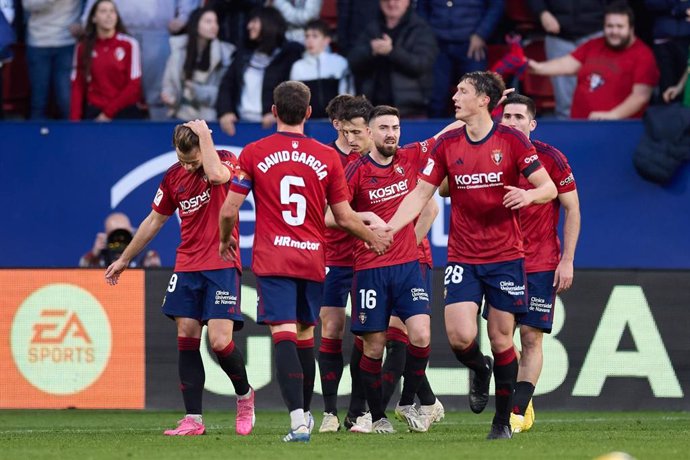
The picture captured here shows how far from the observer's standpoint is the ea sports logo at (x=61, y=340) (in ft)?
43.6

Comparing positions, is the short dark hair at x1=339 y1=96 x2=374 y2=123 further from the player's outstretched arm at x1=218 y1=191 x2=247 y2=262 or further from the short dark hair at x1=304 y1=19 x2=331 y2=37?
the short dark hair at x1=304 y1=19 x2=331 y2=37

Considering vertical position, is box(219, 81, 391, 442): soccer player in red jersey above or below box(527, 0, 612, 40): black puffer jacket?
below

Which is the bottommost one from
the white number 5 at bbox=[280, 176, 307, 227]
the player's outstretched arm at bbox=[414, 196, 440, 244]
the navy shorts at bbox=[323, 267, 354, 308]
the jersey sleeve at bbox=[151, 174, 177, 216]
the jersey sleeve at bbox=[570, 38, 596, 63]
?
the navy shorts at bbox=[323, 267, 354, 308]

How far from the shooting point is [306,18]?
1574 centimetres

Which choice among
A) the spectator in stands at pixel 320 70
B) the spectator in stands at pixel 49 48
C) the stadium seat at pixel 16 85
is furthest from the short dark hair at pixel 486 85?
the stadium seat at pixel 16 85

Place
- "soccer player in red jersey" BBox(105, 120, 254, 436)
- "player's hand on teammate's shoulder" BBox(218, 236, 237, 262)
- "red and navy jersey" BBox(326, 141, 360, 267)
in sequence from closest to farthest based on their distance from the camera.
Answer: "player's hand on teammate's shoulder" BBox(218, 236, 237, 262)
"soccer player in red jersey" BBox(105, 120, 254, 436)
"red and navy jersey" BBox(326, 141, 360, 267)

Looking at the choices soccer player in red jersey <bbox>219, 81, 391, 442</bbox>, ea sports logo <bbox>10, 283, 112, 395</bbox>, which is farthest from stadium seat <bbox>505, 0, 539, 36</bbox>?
soccer player in red jersey <bbox>219, 81, 391, 442</bbox>

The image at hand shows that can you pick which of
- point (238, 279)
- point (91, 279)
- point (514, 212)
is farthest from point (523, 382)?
point (91, 279)

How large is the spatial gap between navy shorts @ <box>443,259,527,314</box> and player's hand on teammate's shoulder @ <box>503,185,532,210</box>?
0.67m

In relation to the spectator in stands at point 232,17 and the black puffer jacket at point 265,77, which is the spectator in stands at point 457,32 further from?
the spectator in stands at point 232,17

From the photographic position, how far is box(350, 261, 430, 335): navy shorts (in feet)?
33.1

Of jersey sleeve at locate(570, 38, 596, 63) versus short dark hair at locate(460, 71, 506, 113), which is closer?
short dark hair at locate(460, 71, 506, 113)

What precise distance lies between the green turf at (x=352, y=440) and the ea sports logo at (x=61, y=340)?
1.95ft

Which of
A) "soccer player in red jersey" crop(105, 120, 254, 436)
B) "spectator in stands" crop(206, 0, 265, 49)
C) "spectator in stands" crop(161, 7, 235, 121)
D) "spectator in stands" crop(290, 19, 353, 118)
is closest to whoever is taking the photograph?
"soccer player in red jersey" crop(105, 120, 254, 436)
